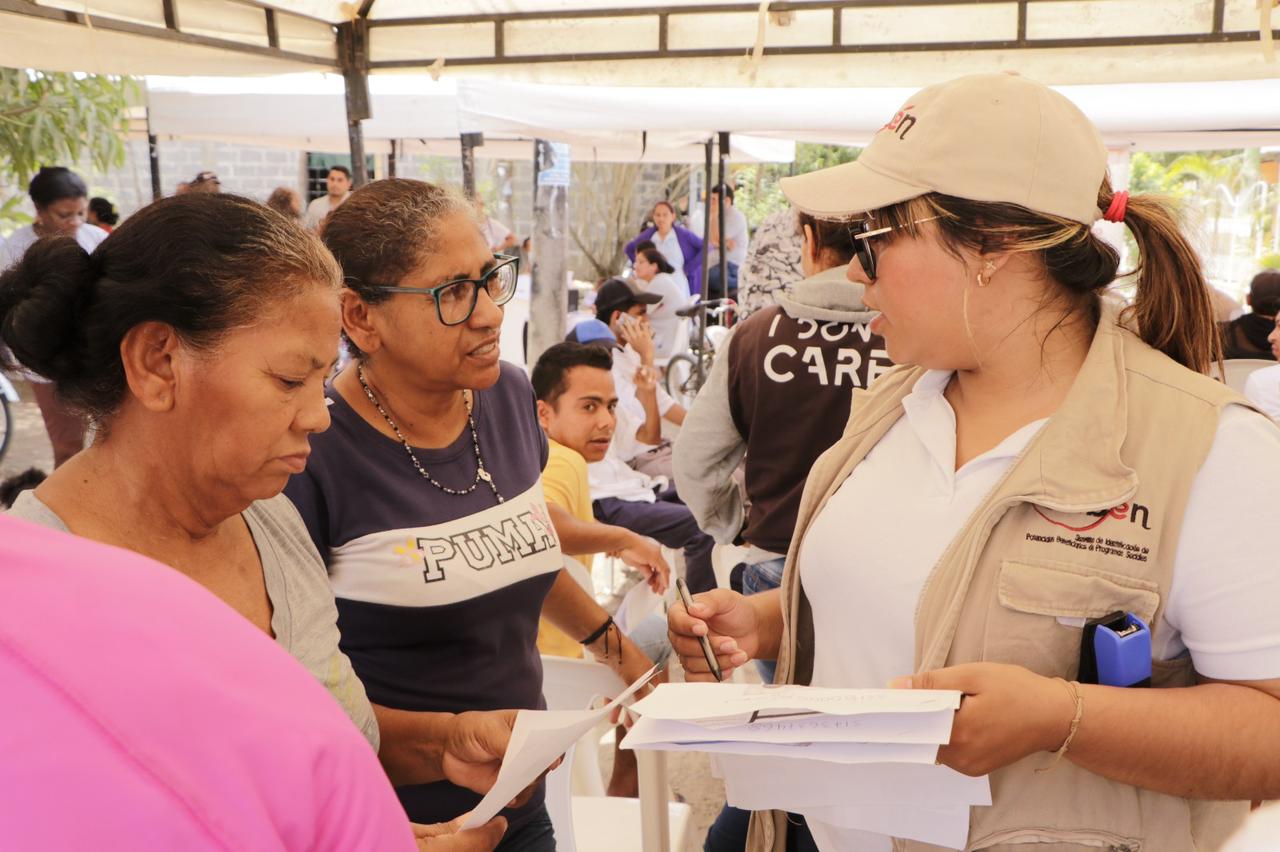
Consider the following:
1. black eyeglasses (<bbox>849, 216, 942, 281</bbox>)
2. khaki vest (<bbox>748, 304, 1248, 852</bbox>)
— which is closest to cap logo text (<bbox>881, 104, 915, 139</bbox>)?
black eyeglasses (<bbox>849, 216, 942, 281</bbox>)

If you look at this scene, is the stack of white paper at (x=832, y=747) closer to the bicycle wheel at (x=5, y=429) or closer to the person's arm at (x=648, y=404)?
the person's arm at (x=648, y=404)

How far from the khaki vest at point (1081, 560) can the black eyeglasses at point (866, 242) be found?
0.33 meters

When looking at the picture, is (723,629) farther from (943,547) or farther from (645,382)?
(645,382)

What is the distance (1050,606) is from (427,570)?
3.25 feet

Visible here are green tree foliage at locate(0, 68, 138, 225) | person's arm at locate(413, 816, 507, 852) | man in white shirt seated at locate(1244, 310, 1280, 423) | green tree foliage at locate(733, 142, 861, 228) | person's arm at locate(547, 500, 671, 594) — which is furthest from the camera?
green tree foliage at locate(733, 142, 861, 228)

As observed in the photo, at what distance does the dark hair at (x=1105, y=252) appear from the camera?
1.44 meters

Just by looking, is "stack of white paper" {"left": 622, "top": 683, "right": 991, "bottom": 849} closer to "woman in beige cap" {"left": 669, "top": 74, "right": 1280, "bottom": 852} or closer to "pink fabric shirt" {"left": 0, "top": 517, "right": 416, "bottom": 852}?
"woman in beige cap" {"left": 669, "top": 74, "right": 1280, "bottom": 852}

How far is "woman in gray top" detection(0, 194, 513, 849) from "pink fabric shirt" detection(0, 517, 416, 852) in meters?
0.82

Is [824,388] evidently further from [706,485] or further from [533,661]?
[533,661]

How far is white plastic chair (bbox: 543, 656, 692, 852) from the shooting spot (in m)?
2.30

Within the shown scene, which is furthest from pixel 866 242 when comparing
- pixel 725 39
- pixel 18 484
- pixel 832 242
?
pixel 725 39

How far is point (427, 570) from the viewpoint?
1.78 meters

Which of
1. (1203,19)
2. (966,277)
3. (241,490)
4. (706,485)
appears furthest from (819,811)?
(1203,19)

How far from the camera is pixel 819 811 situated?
158 cm
